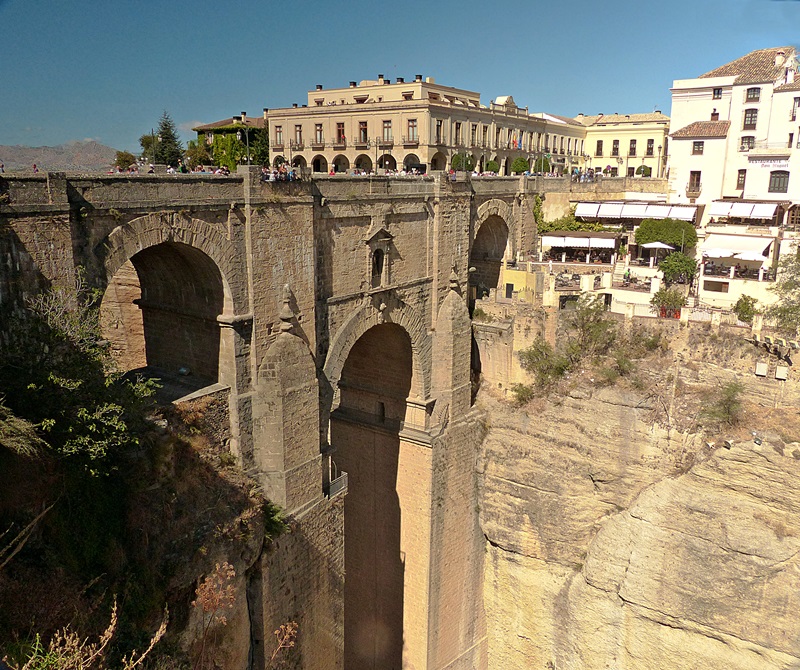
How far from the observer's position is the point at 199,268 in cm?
1284

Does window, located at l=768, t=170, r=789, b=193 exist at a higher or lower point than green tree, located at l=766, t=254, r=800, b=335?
higher

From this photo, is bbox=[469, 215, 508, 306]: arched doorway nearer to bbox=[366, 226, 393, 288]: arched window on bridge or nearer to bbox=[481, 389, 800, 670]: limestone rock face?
bbox=[481, 389, 800, 670]: limestone rock face

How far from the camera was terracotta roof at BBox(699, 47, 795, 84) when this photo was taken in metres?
24.9

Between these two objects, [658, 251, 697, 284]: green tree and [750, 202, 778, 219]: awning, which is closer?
[658, 251, 697, 284]: green tree

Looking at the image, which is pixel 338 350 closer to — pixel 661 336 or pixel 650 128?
pixel 661 336

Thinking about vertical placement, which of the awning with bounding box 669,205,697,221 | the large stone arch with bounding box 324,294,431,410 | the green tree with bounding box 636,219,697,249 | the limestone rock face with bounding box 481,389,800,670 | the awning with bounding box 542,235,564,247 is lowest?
the limestone rock face with bounding box 481,389,800,670

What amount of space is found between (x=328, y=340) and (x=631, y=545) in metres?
9.63

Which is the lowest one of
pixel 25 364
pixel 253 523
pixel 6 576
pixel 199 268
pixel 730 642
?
pixel 730 642

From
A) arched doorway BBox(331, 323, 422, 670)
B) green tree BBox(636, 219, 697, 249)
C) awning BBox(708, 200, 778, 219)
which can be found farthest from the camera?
awning BBox(708, 200, 778, 219)

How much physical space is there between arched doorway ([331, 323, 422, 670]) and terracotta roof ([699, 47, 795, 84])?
1732 centimetres

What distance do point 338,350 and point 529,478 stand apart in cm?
752

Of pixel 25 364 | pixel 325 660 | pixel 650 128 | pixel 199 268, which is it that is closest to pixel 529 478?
pixel 325 660

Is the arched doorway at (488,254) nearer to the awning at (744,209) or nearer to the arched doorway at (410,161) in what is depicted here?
the awning at (744,209)

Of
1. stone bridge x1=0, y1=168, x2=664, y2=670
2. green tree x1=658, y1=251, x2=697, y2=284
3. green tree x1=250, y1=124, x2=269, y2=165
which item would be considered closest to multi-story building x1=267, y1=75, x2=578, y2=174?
green tree x1=250, y1=124, x2=269, y2=165
